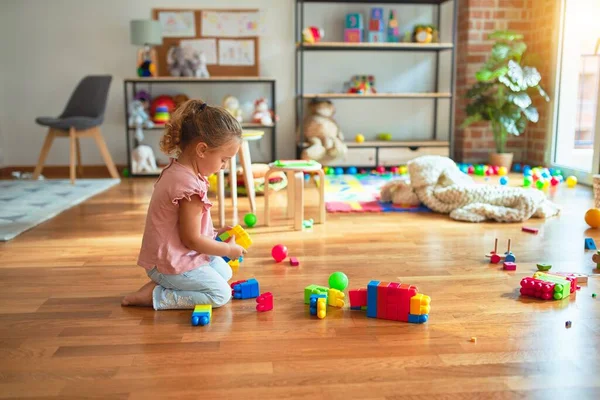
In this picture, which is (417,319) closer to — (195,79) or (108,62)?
(195,79)

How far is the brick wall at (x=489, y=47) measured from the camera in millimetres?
5039

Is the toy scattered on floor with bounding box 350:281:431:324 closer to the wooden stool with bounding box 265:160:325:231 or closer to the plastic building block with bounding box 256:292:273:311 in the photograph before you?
the plastic building block with bounding box 256:292:273:311

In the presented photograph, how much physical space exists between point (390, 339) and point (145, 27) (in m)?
3.89

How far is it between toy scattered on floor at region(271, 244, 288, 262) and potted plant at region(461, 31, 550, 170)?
2.98 m

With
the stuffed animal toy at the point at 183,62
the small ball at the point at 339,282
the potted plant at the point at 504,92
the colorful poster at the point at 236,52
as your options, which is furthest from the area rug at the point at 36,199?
the potted plant at the point at 504,92

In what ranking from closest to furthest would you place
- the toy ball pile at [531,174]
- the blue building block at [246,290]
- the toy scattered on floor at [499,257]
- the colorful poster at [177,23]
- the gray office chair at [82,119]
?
the blue building block at [246,290] → the toy scattered on floor at [499,257] → the toy ball pile at [531,174] → the gray office chair at [82,119] → the colorful poster at [177,23]

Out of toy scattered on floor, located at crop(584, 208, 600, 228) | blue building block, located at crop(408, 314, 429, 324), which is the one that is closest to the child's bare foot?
blue building block, located at crop(408, 314, 429, 324)

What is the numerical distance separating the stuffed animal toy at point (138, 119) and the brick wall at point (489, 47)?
2.73m

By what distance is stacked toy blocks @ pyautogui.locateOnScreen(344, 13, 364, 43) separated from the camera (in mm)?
5129

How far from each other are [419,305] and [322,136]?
351cm

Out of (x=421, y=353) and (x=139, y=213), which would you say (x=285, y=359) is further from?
(x=139, y=213)

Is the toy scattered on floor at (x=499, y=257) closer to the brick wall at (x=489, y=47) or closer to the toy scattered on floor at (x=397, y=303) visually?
the toy scattered on floor at (x=397, y=303)

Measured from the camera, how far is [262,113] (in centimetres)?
504

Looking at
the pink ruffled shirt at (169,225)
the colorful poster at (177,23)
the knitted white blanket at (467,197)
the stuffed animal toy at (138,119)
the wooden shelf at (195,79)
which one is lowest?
the knitted white blanket at (467,197)
